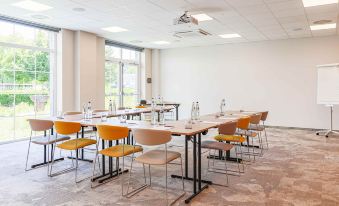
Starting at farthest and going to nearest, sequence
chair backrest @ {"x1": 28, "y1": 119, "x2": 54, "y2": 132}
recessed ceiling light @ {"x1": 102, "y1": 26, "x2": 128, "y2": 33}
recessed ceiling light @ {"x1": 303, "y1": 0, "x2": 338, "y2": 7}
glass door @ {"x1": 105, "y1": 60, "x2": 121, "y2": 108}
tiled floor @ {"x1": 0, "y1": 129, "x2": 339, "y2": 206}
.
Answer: glass door @ {"x1": 105, "y1": 60, "x2": 121, "y2": 108}
recessed ceiling light @ {"x1": 102, "y1": 26, "x2": 128, "y2": 33}
recessed ceiling light @ {"x1": 303, "y1": 0, "x2": 338, "y2": 7}
chair backrest @ {"x1": 28, "y1": 119, "x2": 54, "y2": 132}
tiled floor @ {"x1": 0, "y1": 129, "x2": 339, "y2": 206}

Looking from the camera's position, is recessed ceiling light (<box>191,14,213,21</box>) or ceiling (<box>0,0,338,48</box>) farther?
recessed ceiling light (<box>191,14,213,21</box>)

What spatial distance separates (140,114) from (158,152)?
9.46 ft

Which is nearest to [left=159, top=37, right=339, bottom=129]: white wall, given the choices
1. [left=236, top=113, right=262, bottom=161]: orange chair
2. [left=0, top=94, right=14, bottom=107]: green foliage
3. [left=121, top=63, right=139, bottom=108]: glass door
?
[left=121, top=63, right=139, bottom=108]: glass door

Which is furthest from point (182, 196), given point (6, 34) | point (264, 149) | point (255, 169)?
point (6, 34)

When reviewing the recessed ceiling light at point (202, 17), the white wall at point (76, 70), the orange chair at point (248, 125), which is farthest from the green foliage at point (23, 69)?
the orange chair at point (248, 125)

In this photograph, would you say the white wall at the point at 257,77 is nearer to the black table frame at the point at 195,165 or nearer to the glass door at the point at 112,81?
→ the glass door at the point at 112,81

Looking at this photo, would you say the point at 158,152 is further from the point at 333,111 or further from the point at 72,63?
the point at 333,111

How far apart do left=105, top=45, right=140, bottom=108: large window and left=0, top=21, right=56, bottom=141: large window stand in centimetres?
225

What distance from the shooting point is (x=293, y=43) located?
912 cm

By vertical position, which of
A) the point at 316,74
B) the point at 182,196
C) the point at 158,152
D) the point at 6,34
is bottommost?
the point at 182,196

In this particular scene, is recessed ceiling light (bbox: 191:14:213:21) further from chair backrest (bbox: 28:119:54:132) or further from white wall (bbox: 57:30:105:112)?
chair backrest (bbox: 28:119:54:132)

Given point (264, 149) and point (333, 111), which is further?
point (333, 111)

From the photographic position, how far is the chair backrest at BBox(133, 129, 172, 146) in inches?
122

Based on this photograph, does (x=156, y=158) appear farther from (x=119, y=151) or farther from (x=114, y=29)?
(x=114, y=29)
